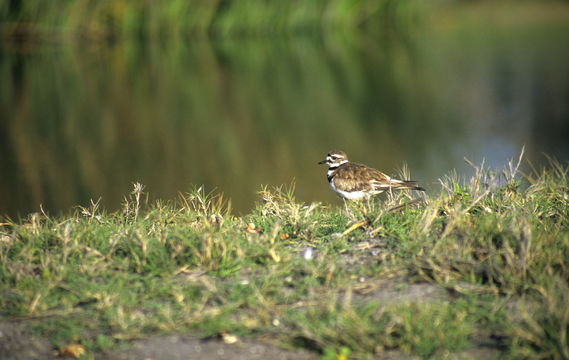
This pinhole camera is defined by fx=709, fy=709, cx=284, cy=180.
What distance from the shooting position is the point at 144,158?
1179 cm

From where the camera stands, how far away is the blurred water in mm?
10609

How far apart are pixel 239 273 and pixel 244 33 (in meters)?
24.3

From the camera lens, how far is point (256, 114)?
14.7m

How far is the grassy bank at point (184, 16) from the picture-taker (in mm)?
23609

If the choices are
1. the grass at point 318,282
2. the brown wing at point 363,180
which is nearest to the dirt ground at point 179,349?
the grass at point 318,282

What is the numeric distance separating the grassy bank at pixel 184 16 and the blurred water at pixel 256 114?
3.00 feet

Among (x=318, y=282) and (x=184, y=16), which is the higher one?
(x=184, y=16)

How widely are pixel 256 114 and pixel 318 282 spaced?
11.3 m

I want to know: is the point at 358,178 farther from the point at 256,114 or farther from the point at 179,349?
the point at 256,114

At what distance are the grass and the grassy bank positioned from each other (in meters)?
20.8

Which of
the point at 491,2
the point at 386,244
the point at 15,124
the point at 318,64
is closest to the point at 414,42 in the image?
the point at 318,64

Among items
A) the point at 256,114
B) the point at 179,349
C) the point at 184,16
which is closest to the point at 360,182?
the point at 179,349

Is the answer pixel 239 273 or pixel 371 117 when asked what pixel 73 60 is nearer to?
pixel 371 117

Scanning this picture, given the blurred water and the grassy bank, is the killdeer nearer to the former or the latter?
the blurred water
